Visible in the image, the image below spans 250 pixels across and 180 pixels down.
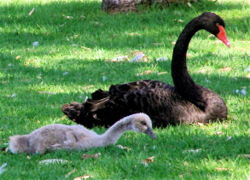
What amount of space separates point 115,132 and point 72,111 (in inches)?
44.7

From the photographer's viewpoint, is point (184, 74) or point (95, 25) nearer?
point (184, 74)

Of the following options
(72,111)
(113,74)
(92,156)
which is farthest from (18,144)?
(113,74)

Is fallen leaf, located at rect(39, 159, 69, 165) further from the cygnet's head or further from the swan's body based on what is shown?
the cygnet's head

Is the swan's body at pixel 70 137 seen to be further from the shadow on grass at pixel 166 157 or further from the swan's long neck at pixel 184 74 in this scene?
the swan's long neck at pixel 184 74

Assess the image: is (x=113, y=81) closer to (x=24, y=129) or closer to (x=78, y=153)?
(x=24, y=129)

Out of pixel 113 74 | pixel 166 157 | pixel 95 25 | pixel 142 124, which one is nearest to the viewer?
pixel 166 157

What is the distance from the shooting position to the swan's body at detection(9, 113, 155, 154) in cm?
532

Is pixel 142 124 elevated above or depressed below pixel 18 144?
above

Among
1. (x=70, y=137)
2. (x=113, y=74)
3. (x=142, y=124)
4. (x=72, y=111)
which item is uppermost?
(x=142, y=124)

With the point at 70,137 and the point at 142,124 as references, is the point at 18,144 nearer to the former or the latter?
the point at 70,137

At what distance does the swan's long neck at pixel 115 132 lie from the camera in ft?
17.5

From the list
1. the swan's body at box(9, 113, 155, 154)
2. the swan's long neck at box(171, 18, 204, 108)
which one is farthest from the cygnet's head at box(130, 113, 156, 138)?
the swan's long neck at box(171, 18, 204, 108)

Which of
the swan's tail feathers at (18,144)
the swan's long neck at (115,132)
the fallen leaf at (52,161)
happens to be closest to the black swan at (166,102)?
the swan's long neck at (115,132)

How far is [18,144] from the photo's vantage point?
17.5ft
